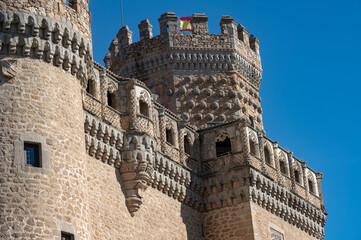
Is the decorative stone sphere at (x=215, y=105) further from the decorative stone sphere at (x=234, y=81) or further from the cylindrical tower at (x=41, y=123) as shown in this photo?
the cylindrical tower at (x=41, y=123)

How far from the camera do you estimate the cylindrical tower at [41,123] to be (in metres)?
17.5

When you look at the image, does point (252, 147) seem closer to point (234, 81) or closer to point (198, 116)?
point (198, 116)

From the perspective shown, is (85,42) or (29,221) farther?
(85,42)

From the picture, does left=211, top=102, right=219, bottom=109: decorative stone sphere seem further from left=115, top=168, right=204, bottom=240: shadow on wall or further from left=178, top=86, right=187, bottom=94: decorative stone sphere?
left=115, top=168, right=204, bottom=240: shadow on wall

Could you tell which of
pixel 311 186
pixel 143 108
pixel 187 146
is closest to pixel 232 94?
pixel 311 186

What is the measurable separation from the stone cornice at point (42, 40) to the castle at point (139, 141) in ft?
0.08

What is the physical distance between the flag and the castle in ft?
A: 0.98

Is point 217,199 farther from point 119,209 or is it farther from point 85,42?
point 85,42

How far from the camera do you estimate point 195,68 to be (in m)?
33.4

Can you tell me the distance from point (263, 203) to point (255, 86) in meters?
8.41

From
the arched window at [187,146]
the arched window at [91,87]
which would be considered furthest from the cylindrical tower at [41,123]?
the arched window at [187,146]

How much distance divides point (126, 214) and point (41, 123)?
231 inches

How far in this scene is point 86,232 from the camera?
18.9m

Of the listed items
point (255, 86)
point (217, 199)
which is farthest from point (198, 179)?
A: point (255, 86)
